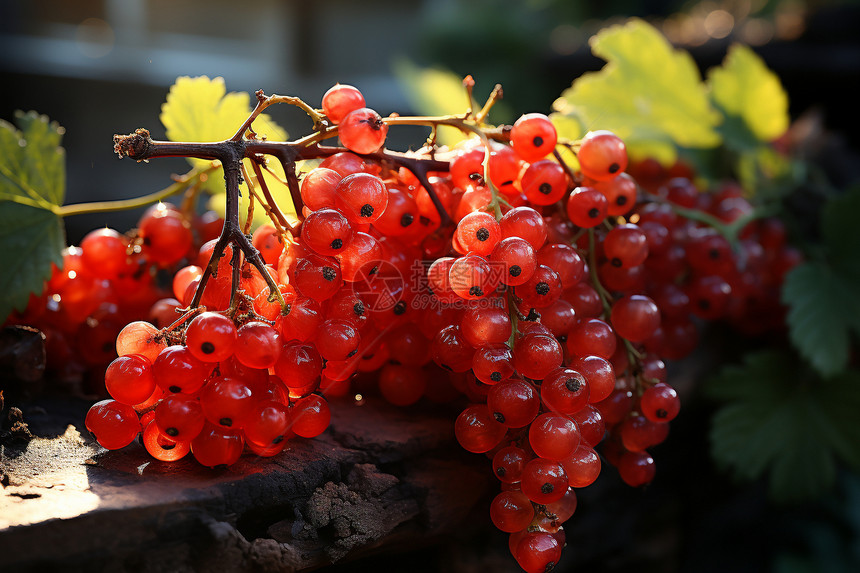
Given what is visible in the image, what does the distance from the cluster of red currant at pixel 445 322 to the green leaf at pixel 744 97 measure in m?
0.47

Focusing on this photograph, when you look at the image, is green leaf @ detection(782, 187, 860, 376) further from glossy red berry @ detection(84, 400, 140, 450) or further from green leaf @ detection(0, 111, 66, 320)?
green leaf @ detection(0, 111, 66, 320)

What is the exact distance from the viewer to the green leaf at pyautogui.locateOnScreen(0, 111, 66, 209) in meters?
0.62

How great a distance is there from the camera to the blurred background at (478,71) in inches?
36.8

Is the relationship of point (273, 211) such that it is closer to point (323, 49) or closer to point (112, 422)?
point (112, 422)

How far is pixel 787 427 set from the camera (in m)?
0.80

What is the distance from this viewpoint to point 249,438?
446 mm

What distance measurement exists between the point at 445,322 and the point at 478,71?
3.06 metres

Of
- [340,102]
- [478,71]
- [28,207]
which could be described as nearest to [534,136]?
[340,102]

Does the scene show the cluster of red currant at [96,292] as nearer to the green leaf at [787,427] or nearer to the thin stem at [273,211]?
the thin stem at [273,211]

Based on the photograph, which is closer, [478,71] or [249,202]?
[249,202]

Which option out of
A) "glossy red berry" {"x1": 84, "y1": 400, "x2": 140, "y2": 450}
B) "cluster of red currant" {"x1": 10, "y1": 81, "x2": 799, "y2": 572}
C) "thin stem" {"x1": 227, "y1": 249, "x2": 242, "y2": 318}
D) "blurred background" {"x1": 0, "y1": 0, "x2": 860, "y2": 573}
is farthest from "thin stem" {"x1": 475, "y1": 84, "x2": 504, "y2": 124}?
"glossy red berry" {"x1": 84, "y1": 400, "x2": 140, "y2": 450}

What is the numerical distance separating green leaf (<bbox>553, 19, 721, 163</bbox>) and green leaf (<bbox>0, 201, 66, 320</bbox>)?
55 centimetres

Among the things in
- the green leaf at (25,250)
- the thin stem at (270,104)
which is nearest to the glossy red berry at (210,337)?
the thin stem at (270,104)

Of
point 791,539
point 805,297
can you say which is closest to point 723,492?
point 791,539
